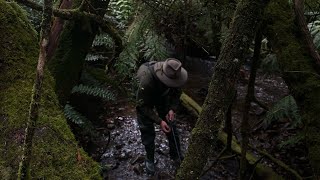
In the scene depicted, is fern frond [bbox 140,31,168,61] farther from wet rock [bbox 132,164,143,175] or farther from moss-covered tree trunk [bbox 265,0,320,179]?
wet rock [bbox 132,164,143,175]

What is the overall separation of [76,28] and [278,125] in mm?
3885

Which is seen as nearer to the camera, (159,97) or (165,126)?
(165,126)

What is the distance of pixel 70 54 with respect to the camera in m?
5.12

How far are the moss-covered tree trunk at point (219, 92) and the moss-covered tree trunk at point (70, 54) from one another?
8.88ft

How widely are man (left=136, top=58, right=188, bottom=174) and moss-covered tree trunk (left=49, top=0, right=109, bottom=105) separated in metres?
0.83

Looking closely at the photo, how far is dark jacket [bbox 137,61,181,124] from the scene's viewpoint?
194 inches

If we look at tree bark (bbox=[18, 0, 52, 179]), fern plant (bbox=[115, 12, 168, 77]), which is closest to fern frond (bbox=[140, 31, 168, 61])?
fern plant (bbox=[115, 12, 168, 77])

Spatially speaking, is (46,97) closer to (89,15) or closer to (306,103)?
(89,15)

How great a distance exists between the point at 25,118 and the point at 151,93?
2.64 metres

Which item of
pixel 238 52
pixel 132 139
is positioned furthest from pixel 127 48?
pixel 132 139

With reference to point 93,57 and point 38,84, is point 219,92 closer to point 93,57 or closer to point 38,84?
point 38,84

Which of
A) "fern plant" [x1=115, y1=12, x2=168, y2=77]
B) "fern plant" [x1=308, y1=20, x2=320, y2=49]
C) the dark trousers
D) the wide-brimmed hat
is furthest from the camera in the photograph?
the dark trousers

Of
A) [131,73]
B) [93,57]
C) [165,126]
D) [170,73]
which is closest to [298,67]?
[131,73]

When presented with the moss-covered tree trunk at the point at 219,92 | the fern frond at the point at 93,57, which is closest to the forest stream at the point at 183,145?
the fern frond at the point at 93,57
